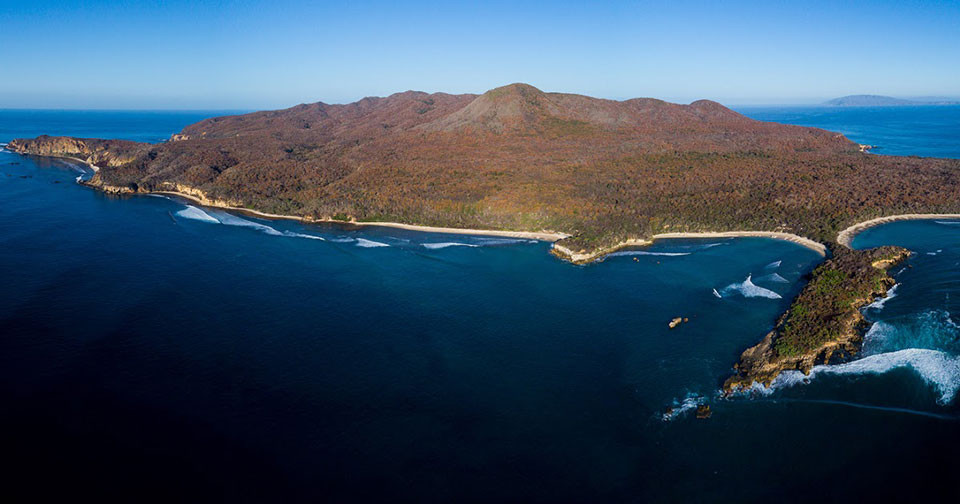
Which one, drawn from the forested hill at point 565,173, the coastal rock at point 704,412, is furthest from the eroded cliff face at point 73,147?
the coastal rock at point 704,412

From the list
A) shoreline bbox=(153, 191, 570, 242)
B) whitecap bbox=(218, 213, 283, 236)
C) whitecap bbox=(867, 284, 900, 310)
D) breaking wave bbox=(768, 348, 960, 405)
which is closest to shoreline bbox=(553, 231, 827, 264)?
shoreline bbox=(153, 191, 570, 242)

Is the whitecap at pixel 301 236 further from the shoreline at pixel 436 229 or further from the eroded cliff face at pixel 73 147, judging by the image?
the eroded cliff face at pixel 73 147

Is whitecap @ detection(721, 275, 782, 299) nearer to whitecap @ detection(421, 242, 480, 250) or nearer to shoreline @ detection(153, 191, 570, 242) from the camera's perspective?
shoreline @ detection(153, 191, 570, 242)

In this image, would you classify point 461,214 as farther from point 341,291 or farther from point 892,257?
point 892,257

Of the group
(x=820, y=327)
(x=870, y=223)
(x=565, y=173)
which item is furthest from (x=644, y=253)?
(x=870, y=223)

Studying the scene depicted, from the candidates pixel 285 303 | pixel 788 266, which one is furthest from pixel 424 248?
pixel 788 266

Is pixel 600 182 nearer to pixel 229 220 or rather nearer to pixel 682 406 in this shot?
pixel 682 406
